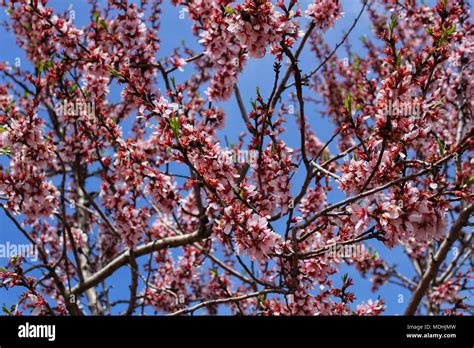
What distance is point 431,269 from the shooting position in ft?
17.8

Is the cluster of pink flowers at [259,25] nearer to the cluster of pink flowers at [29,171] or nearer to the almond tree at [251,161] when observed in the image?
the almond tree at [251,161]

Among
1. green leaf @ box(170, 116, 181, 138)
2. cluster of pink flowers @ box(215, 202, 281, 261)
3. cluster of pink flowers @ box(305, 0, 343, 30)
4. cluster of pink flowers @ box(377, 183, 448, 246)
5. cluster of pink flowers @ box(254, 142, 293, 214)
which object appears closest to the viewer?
cluster of pink flowers @ box(377, 183, 448, 246)

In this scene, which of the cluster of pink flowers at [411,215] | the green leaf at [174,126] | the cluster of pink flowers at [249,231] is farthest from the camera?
the green leaf at [174,126]

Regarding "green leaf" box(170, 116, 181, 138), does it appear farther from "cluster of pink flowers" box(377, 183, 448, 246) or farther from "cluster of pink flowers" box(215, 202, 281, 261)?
A: "cluster of pink flowers" box(377, 183, 448, 246)

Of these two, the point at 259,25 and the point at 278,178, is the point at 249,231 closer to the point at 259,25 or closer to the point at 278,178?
the point at 278,178

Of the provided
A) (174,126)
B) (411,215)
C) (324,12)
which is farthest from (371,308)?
(324,12)

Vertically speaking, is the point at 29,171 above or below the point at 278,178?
above

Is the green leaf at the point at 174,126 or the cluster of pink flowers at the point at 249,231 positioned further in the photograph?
the green leaf at the point at 174,126

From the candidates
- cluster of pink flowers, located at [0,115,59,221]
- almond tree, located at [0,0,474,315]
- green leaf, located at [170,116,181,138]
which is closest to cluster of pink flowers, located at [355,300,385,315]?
almond tree, located at [0,0,474,315]

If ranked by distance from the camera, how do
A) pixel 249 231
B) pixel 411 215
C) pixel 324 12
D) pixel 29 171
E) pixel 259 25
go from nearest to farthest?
pixel 411 215, pixel 249 231, pixel 259 25, pixel 29 171, pixel 324 12

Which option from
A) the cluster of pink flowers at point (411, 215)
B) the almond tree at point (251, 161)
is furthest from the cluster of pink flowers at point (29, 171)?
the cluster of pink flowers at point (411, 215)

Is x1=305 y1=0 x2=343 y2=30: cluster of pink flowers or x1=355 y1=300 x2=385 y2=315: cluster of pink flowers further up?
x1=305 y1=0 x2=343 y2=30: cluster of pink flowers

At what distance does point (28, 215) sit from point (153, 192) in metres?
1.24
